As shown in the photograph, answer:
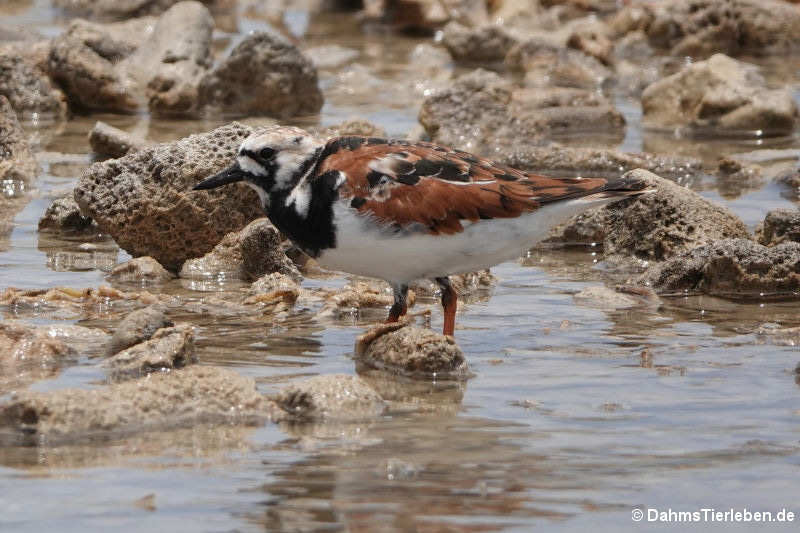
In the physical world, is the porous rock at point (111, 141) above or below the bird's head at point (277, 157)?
above

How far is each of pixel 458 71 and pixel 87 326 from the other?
11.0m

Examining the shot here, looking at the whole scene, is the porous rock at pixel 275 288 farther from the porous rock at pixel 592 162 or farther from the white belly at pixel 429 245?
the porous rock at pixel 592 162

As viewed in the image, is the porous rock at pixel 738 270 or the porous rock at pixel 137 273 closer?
the porous rock at pixel 738 270

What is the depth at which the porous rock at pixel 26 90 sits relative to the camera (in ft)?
46.1

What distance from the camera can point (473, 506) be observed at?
4750mm

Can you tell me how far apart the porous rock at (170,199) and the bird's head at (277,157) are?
1685 mm

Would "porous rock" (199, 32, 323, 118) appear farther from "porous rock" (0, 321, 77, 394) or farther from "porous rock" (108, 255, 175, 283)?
"porous rock" (0, 321, 77, 394)

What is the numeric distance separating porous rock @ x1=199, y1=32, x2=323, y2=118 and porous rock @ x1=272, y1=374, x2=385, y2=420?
8.53 m

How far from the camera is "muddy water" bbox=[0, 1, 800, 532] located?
4.70 meters

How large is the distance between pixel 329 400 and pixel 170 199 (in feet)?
11.1

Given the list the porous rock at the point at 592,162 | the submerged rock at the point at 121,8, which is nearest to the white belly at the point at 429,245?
the porous rock at the point at 592,162

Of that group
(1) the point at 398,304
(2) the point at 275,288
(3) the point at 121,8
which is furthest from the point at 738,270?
(3) the point at 121,8

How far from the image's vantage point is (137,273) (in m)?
8.55

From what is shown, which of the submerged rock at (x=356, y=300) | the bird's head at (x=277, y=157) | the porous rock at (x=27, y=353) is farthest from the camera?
the submerged rock at (x=356, y=300)
